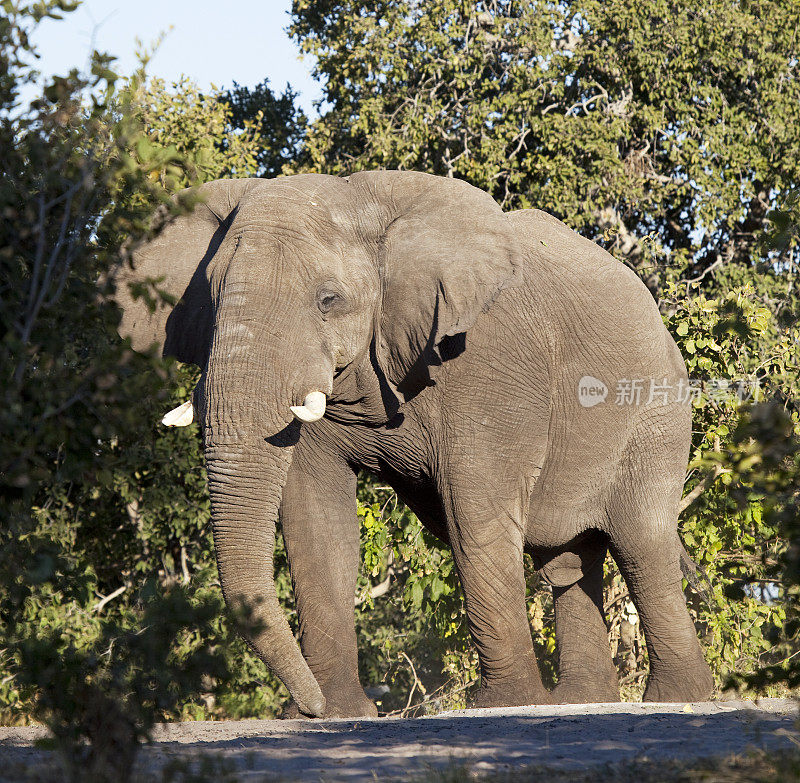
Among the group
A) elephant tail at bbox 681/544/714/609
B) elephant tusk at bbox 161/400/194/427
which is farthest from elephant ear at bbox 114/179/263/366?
elephant tail at bbox 681/544/714/609

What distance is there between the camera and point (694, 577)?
27.5ft

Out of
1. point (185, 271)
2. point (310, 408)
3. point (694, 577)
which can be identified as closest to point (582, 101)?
point (694, 577)

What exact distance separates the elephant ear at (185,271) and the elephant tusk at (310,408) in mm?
1021

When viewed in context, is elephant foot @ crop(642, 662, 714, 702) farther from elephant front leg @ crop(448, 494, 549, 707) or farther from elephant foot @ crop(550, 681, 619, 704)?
elephant front leg @ crop(448, 494, 549, 707)

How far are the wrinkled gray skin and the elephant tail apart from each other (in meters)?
0.64

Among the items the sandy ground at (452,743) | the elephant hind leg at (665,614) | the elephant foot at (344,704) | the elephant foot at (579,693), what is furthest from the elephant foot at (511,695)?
the elephant foot at (579,693)

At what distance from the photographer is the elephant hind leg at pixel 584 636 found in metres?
8.23

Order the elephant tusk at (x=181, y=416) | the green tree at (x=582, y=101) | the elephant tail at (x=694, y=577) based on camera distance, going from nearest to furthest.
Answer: the elephant tusk at (x=181, y=416) → the elephant tail at (x=694, y=577) → the green tree at (x=582, y=101)

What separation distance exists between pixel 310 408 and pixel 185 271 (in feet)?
4.98

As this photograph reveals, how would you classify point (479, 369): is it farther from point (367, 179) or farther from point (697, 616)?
point (697, 616)

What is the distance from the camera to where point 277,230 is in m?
6.39

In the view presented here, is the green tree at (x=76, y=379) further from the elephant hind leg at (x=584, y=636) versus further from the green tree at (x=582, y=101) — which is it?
the green tree at (x=582, y=101)

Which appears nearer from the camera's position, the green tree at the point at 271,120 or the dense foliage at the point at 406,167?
the dense foliage at the point at 406,167

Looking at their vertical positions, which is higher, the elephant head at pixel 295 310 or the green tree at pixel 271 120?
the green tree at pixel 271 120
